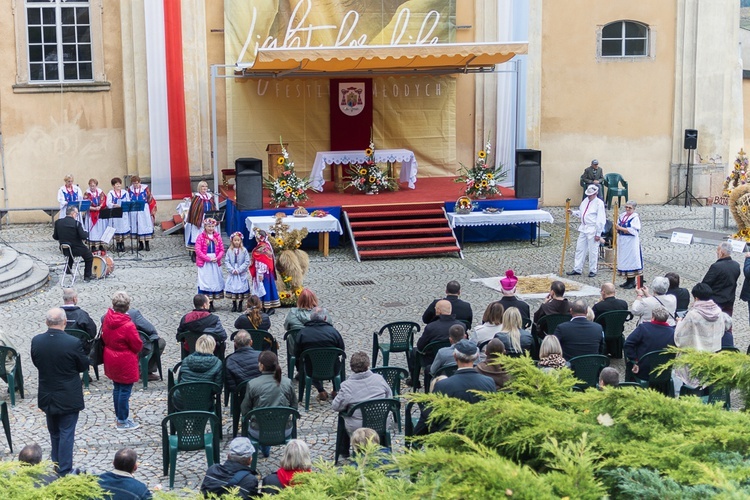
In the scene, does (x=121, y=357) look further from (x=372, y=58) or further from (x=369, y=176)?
(x=369, y=176)

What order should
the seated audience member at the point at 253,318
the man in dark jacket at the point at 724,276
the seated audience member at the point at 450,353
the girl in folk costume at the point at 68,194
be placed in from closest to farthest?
the seated audience member at the point at 450,353, the seated audience member at the point at 253,318, the man in dark jacket at the point at 724,276, the girl in folk costume at the point at 68,194

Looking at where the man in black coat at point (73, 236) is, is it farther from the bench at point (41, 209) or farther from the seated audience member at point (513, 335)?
the seated audience member at point (513, 335)

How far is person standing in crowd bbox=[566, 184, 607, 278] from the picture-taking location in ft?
60.1

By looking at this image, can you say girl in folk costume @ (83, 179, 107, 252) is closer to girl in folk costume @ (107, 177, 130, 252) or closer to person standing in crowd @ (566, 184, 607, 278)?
girl in folk costume @ (107, 177, 130, 252)

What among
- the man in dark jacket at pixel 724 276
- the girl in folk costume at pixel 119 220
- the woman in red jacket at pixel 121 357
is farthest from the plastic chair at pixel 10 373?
the girl in folk costume at pixel 119 220

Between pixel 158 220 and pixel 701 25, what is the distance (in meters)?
13.1

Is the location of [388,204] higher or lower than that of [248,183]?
lower

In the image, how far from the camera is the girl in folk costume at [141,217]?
20953mm

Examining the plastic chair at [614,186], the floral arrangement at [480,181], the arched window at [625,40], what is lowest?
the plastic chair at [614,186]

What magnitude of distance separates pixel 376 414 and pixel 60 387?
277 centimetres

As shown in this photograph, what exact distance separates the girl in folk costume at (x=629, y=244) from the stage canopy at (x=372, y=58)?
4.72m

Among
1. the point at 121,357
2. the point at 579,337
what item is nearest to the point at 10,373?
the point at 121,357

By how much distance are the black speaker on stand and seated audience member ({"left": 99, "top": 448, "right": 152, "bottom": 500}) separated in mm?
13266

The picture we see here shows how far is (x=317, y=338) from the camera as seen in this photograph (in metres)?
11.6
